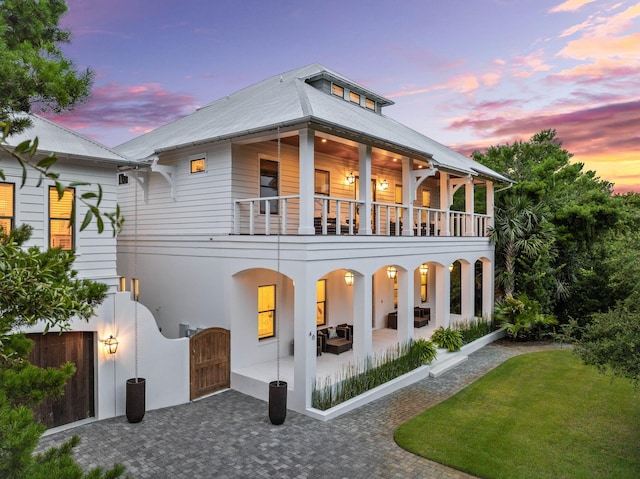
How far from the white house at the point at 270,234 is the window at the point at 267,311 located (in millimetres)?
35

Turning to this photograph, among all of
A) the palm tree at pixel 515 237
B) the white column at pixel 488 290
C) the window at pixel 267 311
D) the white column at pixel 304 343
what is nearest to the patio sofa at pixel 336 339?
the window at pixel 267 311

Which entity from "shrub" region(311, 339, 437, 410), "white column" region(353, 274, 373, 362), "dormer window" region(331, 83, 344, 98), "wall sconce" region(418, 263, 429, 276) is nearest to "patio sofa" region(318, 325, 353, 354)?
"shrub" region(311, 339, 437, 410)

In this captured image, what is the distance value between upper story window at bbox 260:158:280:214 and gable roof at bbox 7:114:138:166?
402 cm

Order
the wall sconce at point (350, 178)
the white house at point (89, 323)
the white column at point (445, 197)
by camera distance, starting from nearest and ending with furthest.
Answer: the white house at point (89, 323) → the wall sconce at point (350, 178) → the white column at point (445, 197)

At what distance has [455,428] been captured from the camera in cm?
958

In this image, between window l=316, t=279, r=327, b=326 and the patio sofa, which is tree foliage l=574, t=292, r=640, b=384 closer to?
the patio sofa

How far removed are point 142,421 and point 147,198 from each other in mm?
8265

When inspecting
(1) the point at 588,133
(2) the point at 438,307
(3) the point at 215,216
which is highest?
(1) the point at 588,133

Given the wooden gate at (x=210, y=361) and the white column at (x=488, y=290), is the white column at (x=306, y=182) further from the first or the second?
the white column at (x=488, y=290)

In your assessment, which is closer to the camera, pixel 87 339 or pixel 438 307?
pixel 87 339

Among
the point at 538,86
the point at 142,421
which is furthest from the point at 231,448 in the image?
the point at 538,86

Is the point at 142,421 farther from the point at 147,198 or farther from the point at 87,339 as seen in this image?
the point at 147,198

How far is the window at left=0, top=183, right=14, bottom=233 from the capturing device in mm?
9781

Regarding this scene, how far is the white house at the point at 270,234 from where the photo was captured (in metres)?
10.8
